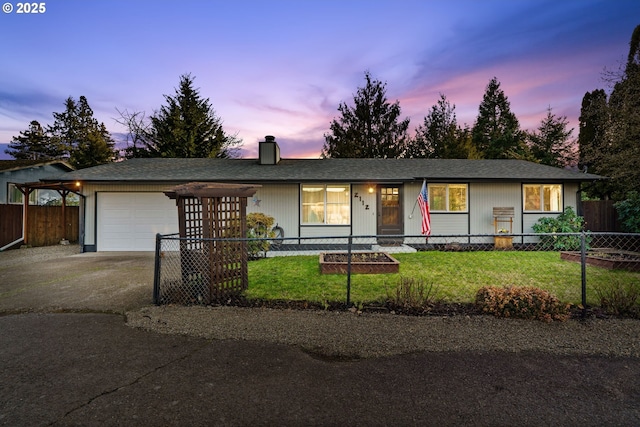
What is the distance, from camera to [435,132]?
33469mm

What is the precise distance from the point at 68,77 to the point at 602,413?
2406 centimetres

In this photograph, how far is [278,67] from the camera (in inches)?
553

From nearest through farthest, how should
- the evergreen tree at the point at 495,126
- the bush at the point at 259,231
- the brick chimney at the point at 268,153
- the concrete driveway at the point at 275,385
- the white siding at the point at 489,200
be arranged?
the concrete driveway at the point at 275,385 → the bush at the point at 259,231 → the white siding at the point at 489,200 → the brick chimney at the point at 268,153 → the evergreen tree at the point at 495,126

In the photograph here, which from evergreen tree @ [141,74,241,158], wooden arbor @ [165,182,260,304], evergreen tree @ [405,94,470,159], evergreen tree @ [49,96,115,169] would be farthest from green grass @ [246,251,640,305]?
evergreen tree @ [49,96,115,169]

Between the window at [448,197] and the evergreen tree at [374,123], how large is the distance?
20.2 metres

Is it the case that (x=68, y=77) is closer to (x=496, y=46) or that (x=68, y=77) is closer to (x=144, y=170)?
(x=144, y=170)

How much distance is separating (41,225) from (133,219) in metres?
5.68

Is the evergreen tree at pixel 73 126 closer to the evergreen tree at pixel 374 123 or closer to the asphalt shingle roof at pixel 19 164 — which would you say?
the asphalt shingle roof at pixel 19 164

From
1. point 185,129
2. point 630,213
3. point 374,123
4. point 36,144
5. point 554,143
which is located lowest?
point 630,213

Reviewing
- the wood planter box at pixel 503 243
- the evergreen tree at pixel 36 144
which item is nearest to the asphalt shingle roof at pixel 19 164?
the wood planter box at pixel 503 243

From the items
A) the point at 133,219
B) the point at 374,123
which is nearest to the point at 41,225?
the point at 133,219

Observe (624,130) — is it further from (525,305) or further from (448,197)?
(525,305)

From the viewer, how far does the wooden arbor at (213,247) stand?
502 centimetres

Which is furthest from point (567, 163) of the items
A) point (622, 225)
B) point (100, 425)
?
point (100, 425)
